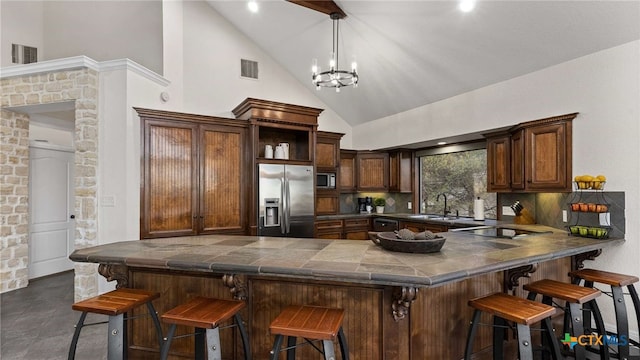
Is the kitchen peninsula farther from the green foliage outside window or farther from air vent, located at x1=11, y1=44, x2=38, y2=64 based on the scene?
air vent, located at x1=11, y1=44, x2=38, y2=64

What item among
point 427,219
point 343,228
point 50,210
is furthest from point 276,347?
point 50,210

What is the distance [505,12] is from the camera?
288 centimetres

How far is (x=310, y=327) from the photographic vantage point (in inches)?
61.5

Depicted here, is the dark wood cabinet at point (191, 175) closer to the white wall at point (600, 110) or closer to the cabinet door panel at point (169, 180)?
the cabinet door panel at point (169, 180)

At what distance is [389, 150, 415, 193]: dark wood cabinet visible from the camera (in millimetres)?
5750

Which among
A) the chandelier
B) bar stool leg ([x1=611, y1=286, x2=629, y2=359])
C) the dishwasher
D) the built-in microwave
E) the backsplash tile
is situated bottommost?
bar stool leg ([x1=611, y1=286, x2=629, y2=359])

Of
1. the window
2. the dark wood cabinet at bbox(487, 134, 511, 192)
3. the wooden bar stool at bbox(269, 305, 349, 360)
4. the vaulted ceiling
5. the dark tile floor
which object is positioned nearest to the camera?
the wooden bar stool at bbox(269, 305, 349, 360)

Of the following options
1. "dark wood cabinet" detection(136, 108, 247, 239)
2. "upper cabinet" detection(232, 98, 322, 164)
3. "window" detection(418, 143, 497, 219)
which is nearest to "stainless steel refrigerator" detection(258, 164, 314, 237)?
"upper cabinet" detection(232, 98, 322, 164)

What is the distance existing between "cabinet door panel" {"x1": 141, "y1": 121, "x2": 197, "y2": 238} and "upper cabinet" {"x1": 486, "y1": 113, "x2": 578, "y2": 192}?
4046mm

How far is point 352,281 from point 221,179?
124 inches

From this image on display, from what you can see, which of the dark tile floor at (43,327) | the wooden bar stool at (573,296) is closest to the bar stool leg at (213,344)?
the dark tile floor at (43,327)

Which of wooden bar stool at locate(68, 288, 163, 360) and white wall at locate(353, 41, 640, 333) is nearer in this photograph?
wooden bar stool at locate(68, 288, 163, 360)

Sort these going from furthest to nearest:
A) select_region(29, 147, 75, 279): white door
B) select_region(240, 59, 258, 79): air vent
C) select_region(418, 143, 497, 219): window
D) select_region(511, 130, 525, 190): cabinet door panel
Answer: select_region(240, 59, 258, 79): air vent, select_region(29, 147, 75, 279): white door, select_region(418, 143, 497, 219): window, select_region(511, 130, 525, 190): cabinet door panel

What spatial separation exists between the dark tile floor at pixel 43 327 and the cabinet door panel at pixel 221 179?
1.64 metres
